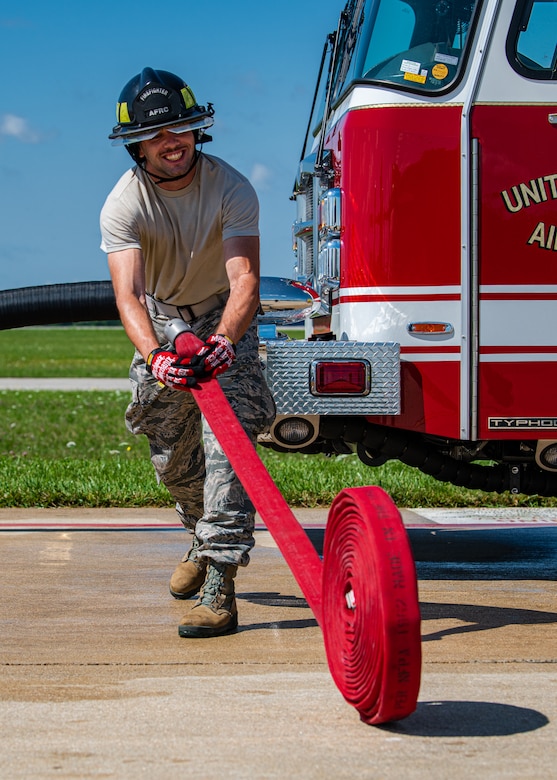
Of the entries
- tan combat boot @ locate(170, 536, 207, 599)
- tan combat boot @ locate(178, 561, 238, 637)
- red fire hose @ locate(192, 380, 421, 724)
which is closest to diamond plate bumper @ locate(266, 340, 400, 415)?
tan combat boot @ locate(170, 536, 207, 599)

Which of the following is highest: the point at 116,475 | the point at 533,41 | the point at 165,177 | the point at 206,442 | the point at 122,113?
the point at 533,41

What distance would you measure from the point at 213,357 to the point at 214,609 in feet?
3.26

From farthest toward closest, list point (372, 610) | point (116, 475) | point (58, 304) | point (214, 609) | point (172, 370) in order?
1. point (116, 475)
2. point (58, 304)
3. point (214, 609)
4. point (172, 370)
5. point (372, 610)

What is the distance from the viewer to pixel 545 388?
17.3ft

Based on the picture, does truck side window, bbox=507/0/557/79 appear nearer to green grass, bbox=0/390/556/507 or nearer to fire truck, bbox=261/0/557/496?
fire truck, bbox=261/0/557/496

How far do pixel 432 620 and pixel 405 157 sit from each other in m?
2.00

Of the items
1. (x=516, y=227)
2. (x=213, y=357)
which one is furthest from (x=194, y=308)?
(x=516, y=227)

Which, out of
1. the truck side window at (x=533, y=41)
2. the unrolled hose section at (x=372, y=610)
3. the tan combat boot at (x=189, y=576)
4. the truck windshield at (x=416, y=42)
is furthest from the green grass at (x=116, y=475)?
the unrolled hose section at (x=372, y=610)

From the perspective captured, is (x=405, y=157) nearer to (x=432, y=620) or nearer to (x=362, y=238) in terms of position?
(x=362, y=238)

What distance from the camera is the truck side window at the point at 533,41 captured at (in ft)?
17.0

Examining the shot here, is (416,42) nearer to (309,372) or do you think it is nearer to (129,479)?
(309,372)

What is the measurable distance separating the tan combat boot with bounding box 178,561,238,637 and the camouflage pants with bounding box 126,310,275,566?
70 mm

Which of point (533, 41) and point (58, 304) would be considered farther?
point (58, 304)

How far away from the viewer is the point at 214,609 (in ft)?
14.6
